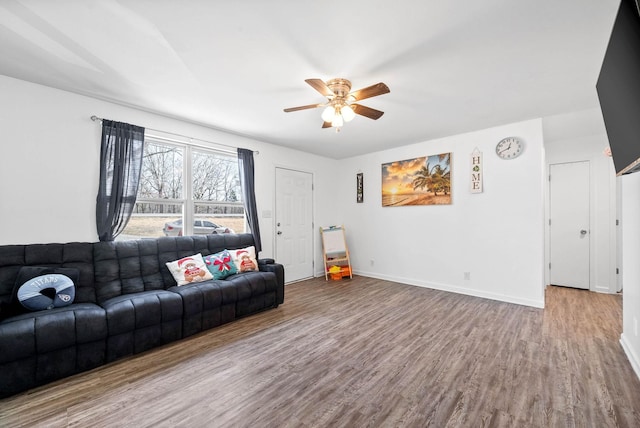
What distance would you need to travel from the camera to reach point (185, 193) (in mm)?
3777

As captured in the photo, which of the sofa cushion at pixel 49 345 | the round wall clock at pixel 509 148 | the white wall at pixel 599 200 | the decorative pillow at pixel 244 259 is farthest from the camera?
the white wall at pixel 599 200

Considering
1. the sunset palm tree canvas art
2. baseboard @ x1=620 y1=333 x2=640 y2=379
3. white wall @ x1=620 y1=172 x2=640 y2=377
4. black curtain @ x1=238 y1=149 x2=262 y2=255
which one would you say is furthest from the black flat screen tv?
black curtain @ x1=238 y1=149 x2=262 y2=255

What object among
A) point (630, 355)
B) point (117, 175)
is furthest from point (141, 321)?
point (630, 355)

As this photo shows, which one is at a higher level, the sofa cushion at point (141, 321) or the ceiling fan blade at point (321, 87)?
the ceiling fan blade at point (321, 87)

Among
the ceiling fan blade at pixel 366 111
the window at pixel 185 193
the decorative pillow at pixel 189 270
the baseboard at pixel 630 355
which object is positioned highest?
the ceiling fan blade at pixel 366 111

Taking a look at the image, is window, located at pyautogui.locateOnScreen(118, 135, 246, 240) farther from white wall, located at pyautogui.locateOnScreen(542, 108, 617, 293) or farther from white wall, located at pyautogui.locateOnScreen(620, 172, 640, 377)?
white wall, located at pyautogui.locateOnScreen(542, 108, 617, 293)

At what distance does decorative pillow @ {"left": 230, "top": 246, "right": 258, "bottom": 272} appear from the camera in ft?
12.0

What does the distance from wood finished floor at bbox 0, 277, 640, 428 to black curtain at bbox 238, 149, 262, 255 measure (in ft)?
4.68

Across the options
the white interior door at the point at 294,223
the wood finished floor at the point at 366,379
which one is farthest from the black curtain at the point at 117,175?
the white interior door at the point at 294,223

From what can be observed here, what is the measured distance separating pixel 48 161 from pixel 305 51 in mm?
2752

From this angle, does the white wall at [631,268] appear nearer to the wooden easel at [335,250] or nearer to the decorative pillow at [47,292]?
the wooden easel at [335,250]

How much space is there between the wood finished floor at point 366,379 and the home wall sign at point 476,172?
6.02 feet

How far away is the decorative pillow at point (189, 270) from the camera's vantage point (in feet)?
10.3

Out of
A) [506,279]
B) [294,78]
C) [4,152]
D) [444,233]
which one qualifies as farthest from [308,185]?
[4,152]
